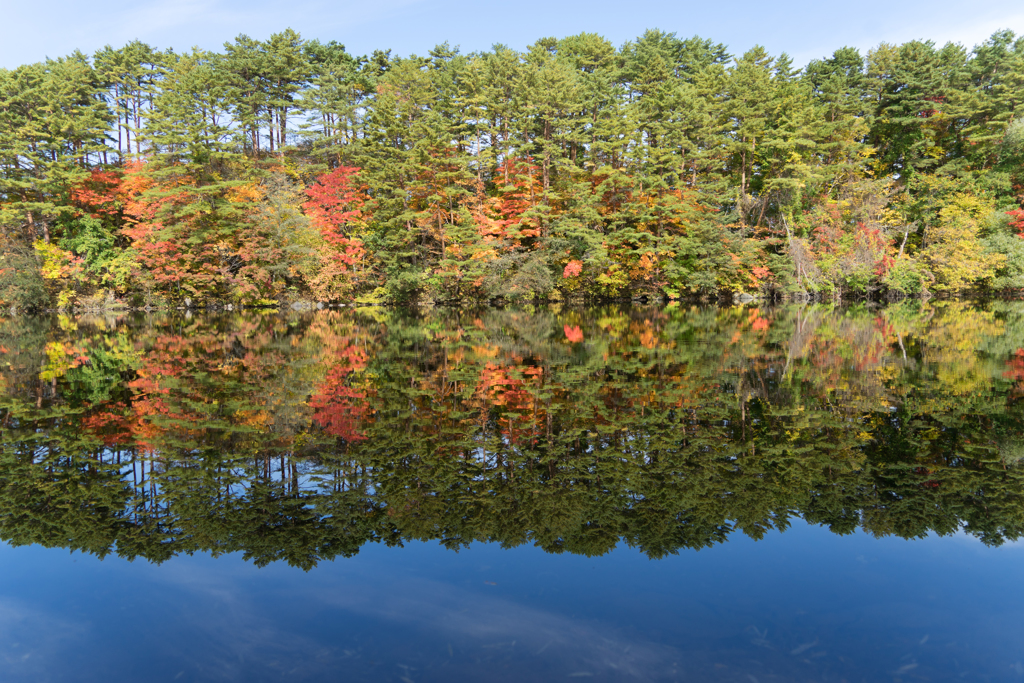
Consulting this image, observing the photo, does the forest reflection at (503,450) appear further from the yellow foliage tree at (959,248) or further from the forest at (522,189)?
the yellow foliage tree at (959,248)

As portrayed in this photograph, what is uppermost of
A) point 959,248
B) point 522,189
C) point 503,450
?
point 522,189

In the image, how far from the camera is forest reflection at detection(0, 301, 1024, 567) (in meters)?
4.40

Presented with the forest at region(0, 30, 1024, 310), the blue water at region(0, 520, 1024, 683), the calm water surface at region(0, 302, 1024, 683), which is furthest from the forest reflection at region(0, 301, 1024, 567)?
the forest at region(0, 30, 1024, 310)

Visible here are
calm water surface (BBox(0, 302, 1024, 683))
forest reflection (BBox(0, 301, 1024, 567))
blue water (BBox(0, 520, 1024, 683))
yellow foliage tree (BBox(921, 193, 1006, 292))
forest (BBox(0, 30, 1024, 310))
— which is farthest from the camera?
yellow foliage tree (BBox(921, 193, 1006, 292))

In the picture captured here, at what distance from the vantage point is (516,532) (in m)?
4.29

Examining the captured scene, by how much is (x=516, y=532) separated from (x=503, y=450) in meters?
1.75

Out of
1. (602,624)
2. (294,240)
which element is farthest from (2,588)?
(294,240)

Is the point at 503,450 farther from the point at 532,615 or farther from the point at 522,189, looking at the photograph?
the point at 522,189

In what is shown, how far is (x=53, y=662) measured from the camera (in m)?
3.02

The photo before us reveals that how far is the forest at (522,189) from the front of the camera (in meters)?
31.4

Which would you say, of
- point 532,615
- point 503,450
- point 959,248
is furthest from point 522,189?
point 532,615

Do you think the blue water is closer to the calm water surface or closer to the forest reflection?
the calm water surface

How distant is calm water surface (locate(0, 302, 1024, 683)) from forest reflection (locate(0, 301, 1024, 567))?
Result: 0.04m

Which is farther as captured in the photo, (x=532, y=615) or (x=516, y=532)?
(x=516, y=532)
